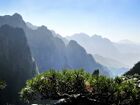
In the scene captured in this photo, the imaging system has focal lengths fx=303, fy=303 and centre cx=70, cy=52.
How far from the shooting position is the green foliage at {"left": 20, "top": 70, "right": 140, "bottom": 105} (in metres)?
33.0

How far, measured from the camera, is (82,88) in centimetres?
3522

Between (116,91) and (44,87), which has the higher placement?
(44,87)

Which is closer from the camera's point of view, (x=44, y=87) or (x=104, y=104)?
(x=104, y=104)

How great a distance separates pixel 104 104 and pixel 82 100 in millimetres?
2552

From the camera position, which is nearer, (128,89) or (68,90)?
(128,89)

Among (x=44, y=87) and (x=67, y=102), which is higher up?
(x=44, y=87)

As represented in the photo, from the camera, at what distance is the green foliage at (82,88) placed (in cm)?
3297

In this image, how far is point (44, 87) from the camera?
36.6 meters

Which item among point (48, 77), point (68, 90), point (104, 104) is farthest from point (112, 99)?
point (48, 77)

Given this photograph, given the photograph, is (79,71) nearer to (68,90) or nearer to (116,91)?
(68,90)

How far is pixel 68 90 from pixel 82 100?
344 cm

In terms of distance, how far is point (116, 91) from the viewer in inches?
1299

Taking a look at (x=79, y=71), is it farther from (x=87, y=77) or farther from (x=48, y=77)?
(x=48, y=77)

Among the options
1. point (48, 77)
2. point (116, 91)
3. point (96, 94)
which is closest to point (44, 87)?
point (48, 77)
